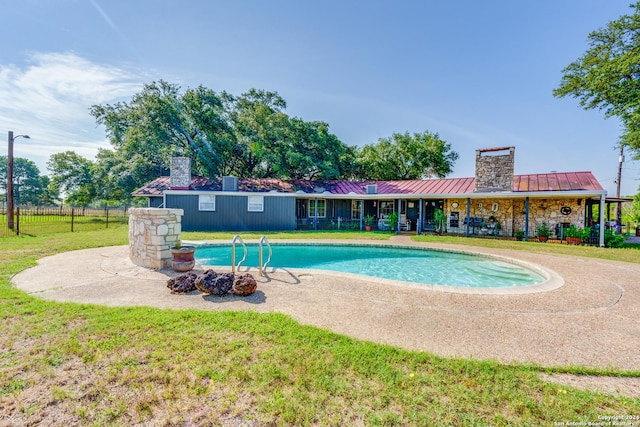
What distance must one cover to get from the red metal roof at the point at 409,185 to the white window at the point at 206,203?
0.64m

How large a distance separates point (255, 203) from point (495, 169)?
13451mm

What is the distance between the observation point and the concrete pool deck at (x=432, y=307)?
296 centimetres

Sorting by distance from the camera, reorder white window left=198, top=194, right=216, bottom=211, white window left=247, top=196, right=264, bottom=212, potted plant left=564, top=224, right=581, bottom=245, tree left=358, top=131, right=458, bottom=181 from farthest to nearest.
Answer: tree left=358, top=131, right=458, bottom=181 < white window left=247, top=196, right=264, bottom=212 < white window left=198, top=194, right=216, bottom=211 < potted plant left=564, top=224, right=581, bottom=245

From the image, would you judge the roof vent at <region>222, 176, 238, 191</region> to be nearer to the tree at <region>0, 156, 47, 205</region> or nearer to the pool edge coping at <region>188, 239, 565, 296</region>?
the pool edge coping at <region>188, 239, 565, 296</region>

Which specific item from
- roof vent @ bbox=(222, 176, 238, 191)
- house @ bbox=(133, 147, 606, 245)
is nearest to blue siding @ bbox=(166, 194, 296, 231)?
house @ bbox=(133, 147, 606, 245)

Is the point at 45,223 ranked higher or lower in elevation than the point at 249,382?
higher

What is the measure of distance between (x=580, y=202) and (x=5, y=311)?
19196 mm

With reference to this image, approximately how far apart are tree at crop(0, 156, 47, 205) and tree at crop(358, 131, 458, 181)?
2328 inches

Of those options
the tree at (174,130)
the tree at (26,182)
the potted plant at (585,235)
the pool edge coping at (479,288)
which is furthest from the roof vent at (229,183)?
the tree at (26,182)

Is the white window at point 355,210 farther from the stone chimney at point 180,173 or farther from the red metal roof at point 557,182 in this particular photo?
the stone chimney at point 180,173

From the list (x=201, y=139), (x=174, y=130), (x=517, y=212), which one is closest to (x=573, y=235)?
(x=517, y=212)

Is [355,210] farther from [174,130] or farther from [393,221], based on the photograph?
[174,130]

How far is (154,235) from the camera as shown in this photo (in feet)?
20.4

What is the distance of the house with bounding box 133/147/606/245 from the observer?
44.5 feet
